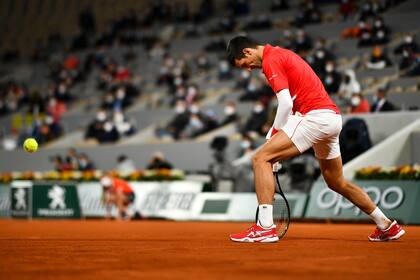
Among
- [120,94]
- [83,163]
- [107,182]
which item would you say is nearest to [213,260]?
[107,182]

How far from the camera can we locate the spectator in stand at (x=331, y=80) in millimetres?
25094

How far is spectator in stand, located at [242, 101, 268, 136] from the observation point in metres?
25.4

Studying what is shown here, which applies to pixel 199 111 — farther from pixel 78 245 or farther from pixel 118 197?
pixel 78 245

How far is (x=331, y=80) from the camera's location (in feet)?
82.8

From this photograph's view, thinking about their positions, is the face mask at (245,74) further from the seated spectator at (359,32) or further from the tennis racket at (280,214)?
the tennis racket at (280,214)

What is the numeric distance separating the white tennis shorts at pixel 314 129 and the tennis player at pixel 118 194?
13774 mm

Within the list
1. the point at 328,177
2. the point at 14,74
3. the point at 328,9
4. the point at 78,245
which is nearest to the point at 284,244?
the point at 328,177

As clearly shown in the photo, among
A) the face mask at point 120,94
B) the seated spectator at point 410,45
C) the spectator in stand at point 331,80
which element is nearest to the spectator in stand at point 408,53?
the seated spectator at point 410,45

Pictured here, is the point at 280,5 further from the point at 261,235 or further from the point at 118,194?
the point at 261,235

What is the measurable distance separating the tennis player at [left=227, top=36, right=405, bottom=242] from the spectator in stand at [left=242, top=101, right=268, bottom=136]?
600 inches

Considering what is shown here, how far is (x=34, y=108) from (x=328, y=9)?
12837 mm

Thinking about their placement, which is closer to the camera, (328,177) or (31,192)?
(328,177)

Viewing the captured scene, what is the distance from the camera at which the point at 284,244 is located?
31.0 ft

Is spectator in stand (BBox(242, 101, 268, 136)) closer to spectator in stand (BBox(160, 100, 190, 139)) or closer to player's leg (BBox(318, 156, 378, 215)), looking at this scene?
spectator in stand (BBox(160, 100, 190, 139))
